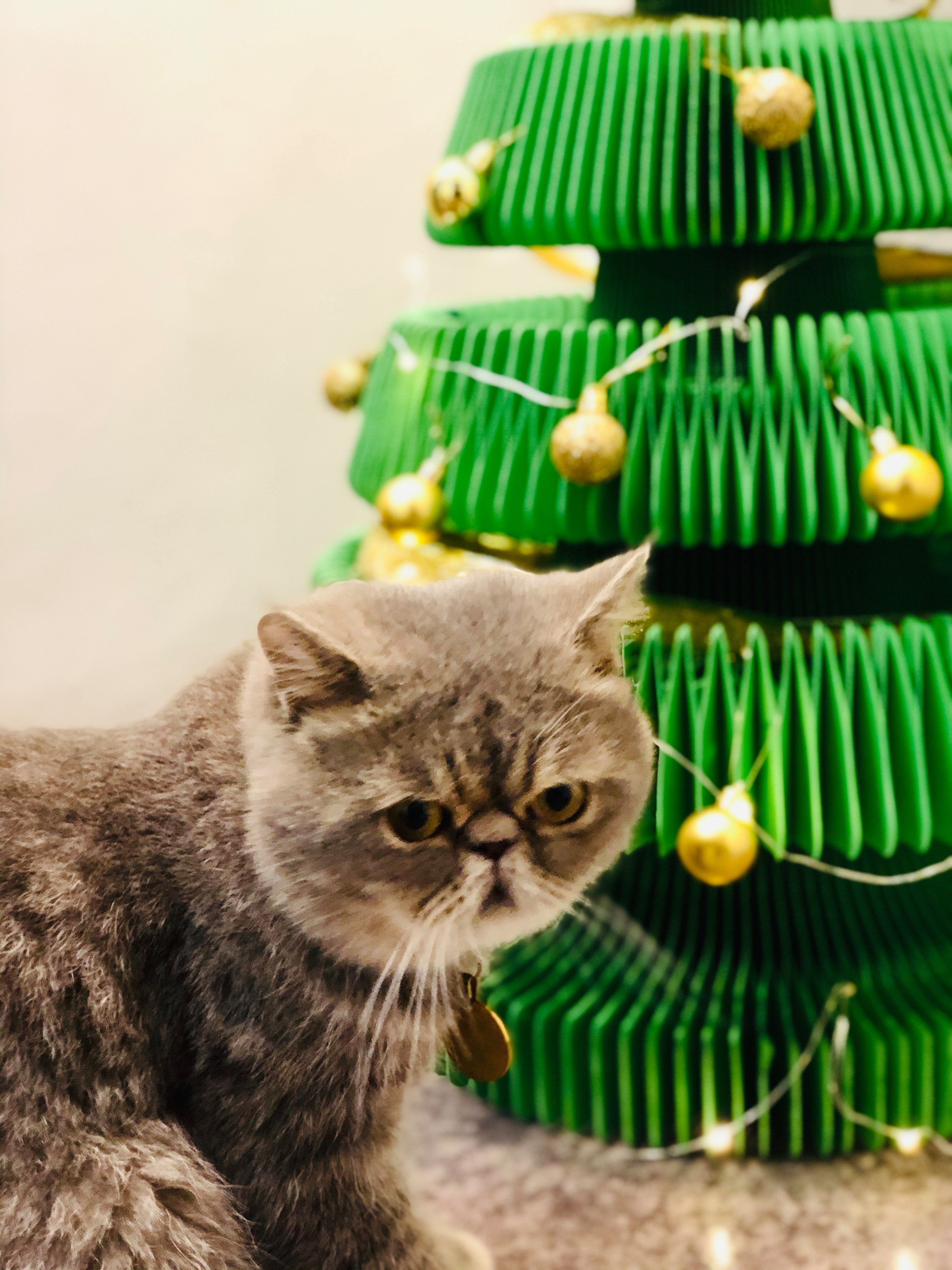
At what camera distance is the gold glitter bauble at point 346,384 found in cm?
76

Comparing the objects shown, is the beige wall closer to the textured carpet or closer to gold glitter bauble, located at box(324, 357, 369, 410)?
gold glitter bauble, located at box(324, 357, 369, 410)

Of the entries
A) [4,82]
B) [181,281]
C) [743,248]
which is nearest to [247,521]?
[181,281]

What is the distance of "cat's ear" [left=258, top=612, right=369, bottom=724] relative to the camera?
29 cm

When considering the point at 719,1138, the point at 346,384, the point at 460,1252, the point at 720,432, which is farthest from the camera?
the point at 346,384

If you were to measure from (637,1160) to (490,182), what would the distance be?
59cm

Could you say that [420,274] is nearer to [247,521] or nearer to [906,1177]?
[247,521]

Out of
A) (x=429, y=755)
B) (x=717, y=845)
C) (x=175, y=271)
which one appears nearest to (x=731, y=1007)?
(x=717, y=845)

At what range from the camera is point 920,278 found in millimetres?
738

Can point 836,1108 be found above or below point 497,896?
below

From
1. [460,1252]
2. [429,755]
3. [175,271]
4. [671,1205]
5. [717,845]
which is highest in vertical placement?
[175,271]

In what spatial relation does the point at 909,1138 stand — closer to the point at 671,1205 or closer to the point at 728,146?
the point at 671,1205

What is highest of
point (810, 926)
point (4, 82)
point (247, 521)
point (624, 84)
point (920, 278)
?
point (4, 82)

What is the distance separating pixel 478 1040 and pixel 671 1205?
34cm

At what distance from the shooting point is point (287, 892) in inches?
13.0
